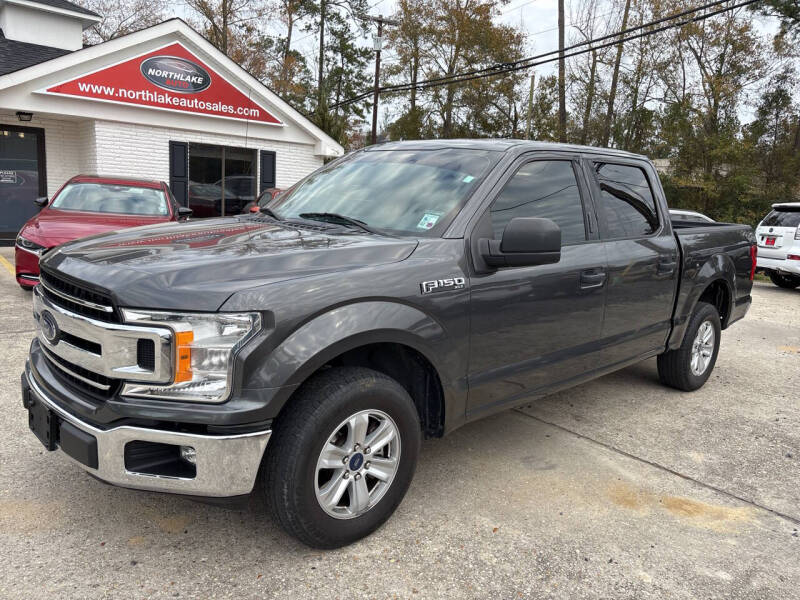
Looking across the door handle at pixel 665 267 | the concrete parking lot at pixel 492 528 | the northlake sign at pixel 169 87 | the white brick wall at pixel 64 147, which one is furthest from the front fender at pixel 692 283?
the white brick wall at pixel 64 147

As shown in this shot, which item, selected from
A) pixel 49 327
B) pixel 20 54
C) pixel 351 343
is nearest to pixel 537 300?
pixel 351 343

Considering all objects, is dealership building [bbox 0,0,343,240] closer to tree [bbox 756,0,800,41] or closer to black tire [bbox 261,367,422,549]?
black tire [bbox 261,367,422,549]

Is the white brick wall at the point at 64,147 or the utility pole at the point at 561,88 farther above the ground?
the utility pole at the point at 561,88

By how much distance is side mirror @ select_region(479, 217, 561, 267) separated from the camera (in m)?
2.88

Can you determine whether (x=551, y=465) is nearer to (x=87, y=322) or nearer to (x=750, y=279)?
(x=87, y=322)

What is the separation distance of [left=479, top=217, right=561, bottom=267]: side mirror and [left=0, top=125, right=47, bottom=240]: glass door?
45.3 feet

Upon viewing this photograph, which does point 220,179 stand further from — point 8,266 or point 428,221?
point 428,221

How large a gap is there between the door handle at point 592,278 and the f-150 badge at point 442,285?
3.26ft

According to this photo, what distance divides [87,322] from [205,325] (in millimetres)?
506

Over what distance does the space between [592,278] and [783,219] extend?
10.6 metres

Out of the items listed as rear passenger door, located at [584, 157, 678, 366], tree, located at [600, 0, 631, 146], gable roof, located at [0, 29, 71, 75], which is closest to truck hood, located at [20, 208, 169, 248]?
rear passenger door, located at [584, 157, 678, 366]

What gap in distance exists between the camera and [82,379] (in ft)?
8.03

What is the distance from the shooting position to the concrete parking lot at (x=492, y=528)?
2488 millimetres

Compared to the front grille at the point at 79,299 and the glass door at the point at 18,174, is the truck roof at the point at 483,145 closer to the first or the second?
the front grille at the point at 79,299
